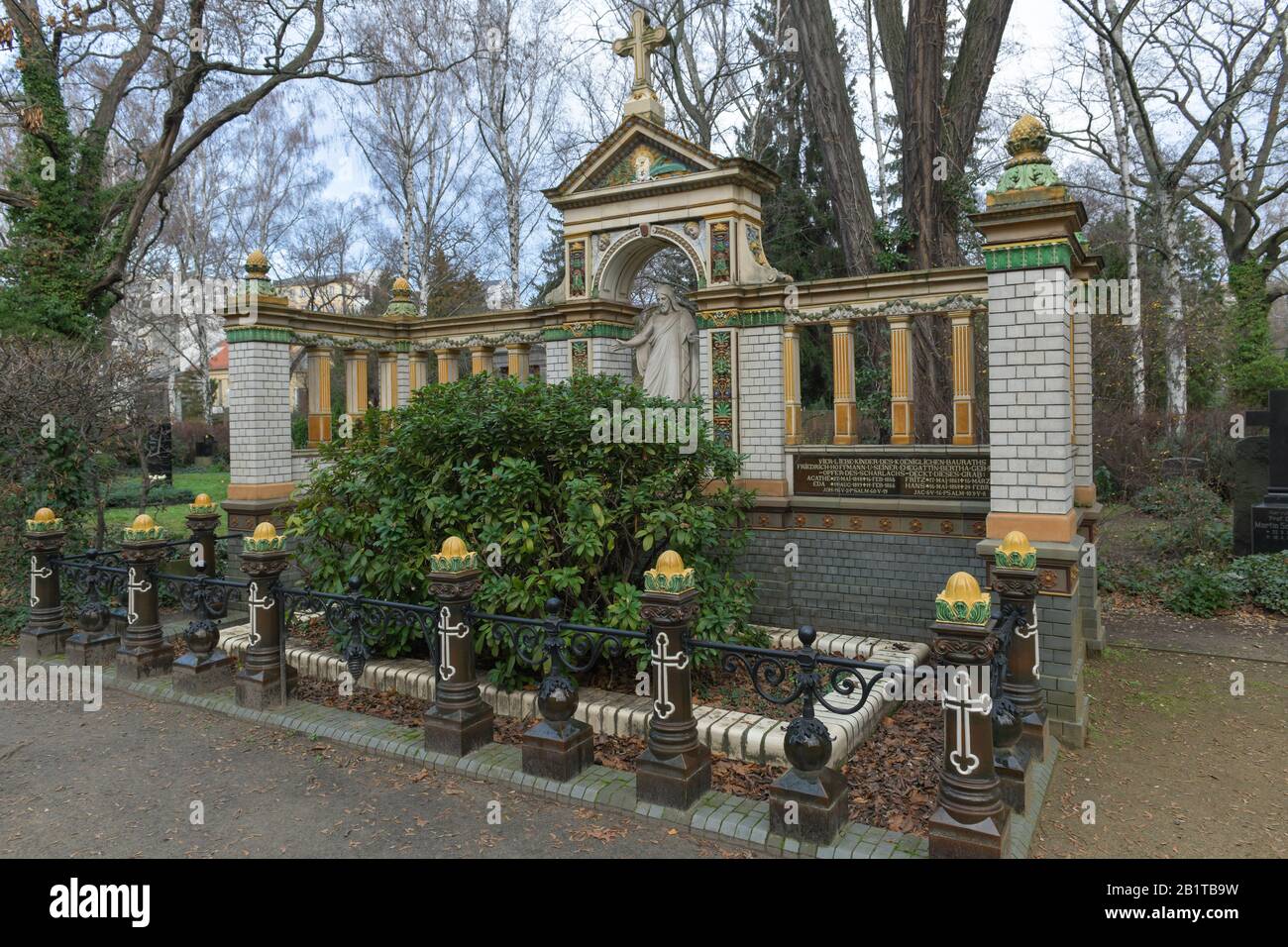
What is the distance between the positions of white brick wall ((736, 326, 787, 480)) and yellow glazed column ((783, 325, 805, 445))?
53 millimetres

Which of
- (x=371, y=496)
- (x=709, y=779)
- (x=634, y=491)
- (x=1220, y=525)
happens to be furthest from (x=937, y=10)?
(x=709, y=779)

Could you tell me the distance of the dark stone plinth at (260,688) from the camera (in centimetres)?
650

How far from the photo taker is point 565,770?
4992 millimetres

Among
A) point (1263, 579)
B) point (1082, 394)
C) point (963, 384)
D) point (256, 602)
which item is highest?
point (963, 384)

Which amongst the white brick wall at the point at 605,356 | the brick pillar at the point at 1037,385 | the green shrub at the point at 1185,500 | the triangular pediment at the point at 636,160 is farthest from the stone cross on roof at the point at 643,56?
the green shrub at the point at 1185,500

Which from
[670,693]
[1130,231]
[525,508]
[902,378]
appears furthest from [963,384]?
[1130,231]

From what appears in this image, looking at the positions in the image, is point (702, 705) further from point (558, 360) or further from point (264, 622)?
point (558, 360)

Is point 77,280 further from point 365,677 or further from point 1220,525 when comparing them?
point 1220,525

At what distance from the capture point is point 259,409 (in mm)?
10430

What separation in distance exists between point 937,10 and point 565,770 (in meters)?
12.9

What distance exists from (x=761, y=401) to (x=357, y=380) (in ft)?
21.3

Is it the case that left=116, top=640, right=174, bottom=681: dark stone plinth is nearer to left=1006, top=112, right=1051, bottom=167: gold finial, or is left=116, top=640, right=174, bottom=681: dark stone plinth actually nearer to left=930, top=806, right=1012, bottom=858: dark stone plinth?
left=930, top=806, right=1012, bottom=858: dark stone plinth

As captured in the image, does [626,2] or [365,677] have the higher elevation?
[626,2]

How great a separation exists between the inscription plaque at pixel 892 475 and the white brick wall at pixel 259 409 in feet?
22.6
